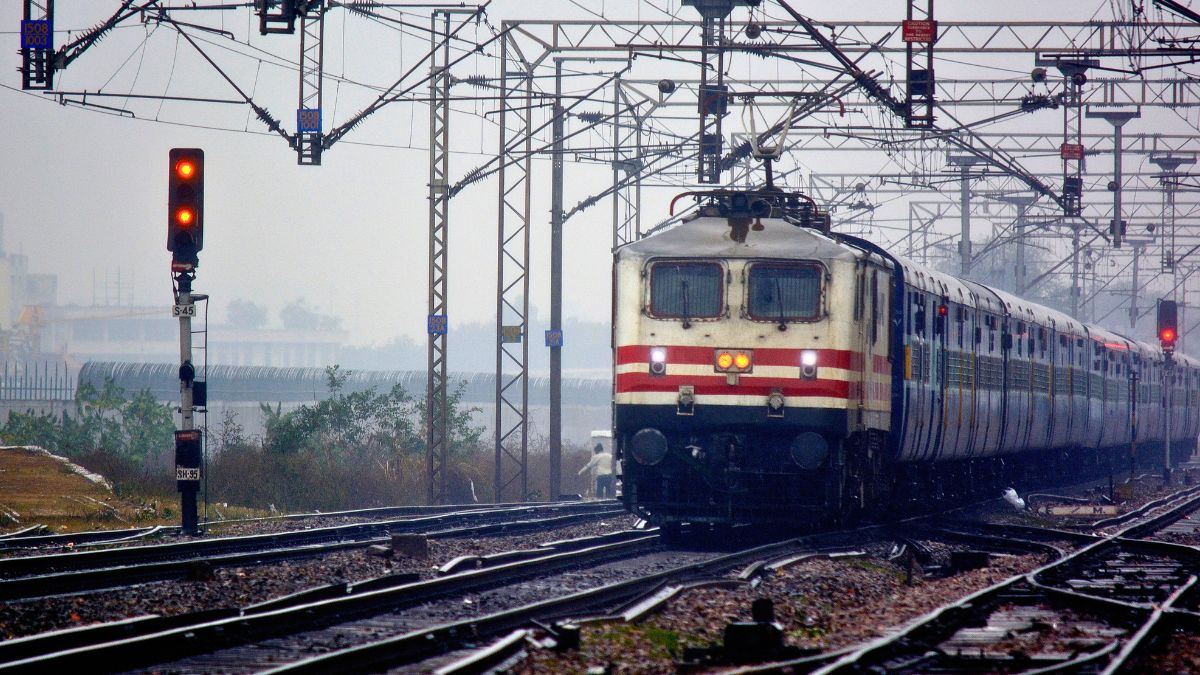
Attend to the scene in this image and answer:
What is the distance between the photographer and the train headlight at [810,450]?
15758mm

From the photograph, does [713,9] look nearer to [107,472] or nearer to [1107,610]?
[107,472]

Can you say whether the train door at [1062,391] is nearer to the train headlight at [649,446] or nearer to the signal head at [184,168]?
the train headlight at [649,446]

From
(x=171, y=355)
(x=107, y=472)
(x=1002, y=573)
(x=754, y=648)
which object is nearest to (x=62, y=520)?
(x=107, y=472)

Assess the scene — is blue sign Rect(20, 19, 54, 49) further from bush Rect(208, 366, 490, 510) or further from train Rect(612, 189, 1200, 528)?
train Rect(612, 189, 1200, 528)

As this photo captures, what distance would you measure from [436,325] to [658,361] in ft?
43.2

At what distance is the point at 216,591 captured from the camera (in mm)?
11781

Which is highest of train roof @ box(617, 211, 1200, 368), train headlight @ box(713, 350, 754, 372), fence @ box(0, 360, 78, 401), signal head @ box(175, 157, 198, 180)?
signal head @ box(175, 157, 198, 180)

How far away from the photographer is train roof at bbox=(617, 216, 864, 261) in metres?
16.2

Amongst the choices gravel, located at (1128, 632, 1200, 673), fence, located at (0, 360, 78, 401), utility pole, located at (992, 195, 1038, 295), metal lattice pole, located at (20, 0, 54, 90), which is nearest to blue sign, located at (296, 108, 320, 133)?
metal lattice pole, located at (20, 0, 54, 90)

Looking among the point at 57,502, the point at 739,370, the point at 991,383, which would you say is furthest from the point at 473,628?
the point at 991,383

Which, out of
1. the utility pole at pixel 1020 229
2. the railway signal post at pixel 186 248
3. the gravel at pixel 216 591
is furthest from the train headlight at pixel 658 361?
the utility pole at pixel 1020 229

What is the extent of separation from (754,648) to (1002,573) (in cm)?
632

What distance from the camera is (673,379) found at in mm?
16125

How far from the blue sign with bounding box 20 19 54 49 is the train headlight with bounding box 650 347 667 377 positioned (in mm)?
10735
